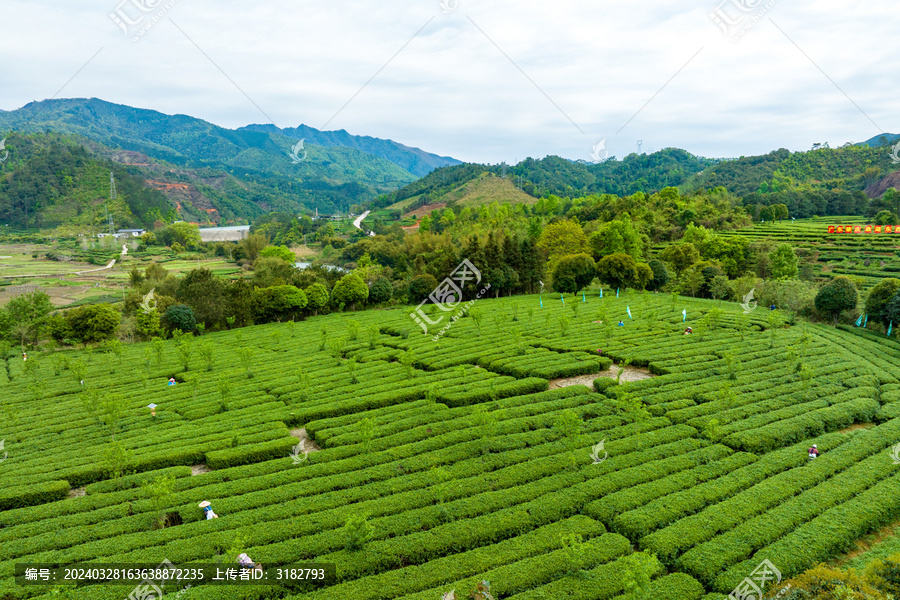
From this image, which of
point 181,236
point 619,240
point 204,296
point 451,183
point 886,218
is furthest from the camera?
point 451,183

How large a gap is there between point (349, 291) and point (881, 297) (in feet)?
147

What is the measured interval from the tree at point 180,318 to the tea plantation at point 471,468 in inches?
467

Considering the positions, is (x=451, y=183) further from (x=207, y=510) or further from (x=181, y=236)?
(x=207, y=510)

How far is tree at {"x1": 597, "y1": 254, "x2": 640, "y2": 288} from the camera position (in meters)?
50.7

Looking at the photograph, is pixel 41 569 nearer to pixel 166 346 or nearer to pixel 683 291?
pixel 166 346

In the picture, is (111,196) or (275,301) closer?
(275,301)

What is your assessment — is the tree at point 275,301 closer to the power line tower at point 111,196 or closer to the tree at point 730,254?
the tree at point 730,254

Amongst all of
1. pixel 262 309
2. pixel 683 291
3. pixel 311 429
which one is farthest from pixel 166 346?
pixel 683 291

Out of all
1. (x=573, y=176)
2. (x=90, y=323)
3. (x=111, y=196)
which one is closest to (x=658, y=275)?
(x=90, y=323)

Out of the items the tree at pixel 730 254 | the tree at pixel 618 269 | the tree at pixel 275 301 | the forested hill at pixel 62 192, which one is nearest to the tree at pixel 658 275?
the tree at pixel 618 269

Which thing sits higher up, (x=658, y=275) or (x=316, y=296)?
(x=658, y=275)

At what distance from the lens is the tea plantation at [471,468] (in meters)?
12.5

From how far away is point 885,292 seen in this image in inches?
1388

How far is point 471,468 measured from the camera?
16.9 meters
